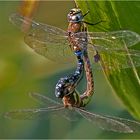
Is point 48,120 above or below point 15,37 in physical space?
below

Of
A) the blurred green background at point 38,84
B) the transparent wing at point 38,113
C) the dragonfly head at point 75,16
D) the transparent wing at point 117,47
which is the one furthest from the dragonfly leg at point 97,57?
the blurred green background at point 38,84

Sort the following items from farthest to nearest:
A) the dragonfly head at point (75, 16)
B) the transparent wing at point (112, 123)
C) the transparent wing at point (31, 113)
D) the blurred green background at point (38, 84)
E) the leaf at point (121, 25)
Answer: the blurred green background at point (38, 84) < the transparent wing at point (31, 113) < the dragonfly head at point (75, 16) < the transparent wing at point (112, 123) < the leaf at point (121, 25)

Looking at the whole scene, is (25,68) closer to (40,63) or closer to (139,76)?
(40,63)

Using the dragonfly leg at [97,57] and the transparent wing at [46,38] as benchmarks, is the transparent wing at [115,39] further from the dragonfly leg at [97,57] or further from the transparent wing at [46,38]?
the transparent wing at [46,38]

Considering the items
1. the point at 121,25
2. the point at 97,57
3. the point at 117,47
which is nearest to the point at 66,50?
the point at 97,57

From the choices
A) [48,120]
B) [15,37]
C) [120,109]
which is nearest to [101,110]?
[120,109]

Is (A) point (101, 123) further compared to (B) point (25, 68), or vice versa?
(B) point (25, 68)

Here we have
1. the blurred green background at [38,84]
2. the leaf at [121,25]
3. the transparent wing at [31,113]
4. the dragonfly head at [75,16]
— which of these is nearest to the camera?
the leaf at [121,25]
